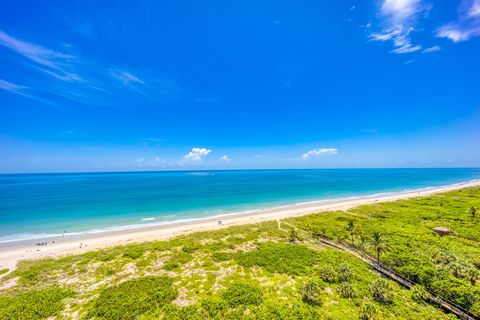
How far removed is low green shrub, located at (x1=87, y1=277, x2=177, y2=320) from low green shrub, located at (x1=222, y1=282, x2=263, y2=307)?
4414mm

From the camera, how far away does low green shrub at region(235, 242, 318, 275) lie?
736 inches

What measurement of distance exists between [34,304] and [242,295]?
1517 cm

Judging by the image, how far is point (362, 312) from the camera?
12.9 m

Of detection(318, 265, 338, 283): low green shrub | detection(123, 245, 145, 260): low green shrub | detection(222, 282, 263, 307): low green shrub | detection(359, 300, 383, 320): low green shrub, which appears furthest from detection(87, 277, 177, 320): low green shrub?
detection(359, 300, 383, 320): low green shrub

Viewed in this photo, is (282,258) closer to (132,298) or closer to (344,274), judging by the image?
(344,274)

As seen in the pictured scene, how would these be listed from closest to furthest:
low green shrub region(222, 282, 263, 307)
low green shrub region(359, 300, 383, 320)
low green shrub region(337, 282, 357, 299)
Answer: low green shrub region(359, 300, 383, 320) → low green shrub region(222, 282, 263, 307) → low green shrub region(337, 282, 357, 299)

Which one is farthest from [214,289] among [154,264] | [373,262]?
[373,262]

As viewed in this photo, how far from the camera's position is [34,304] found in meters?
13.5

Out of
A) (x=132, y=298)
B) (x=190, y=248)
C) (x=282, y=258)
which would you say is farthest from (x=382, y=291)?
(x=190, y=248)

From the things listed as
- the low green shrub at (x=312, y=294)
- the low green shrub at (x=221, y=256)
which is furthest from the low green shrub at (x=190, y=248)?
the low green shrub at (x=312, y=294)

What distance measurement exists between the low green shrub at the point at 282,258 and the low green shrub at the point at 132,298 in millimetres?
7912

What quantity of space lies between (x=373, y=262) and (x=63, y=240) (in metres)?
44.3

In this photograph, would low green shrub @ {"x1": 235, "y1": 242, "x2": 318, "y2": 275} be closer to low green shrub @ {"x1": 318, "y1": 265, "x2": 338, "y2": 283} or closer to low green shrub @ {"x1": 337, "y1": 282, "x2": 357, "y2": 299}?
low green shrub @ {"x1": 318, "y1": 265, "x2": 338, "y2": 283}

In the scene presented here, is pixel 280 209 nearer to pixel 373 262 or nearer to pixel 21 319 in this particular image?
pixel 373 262
